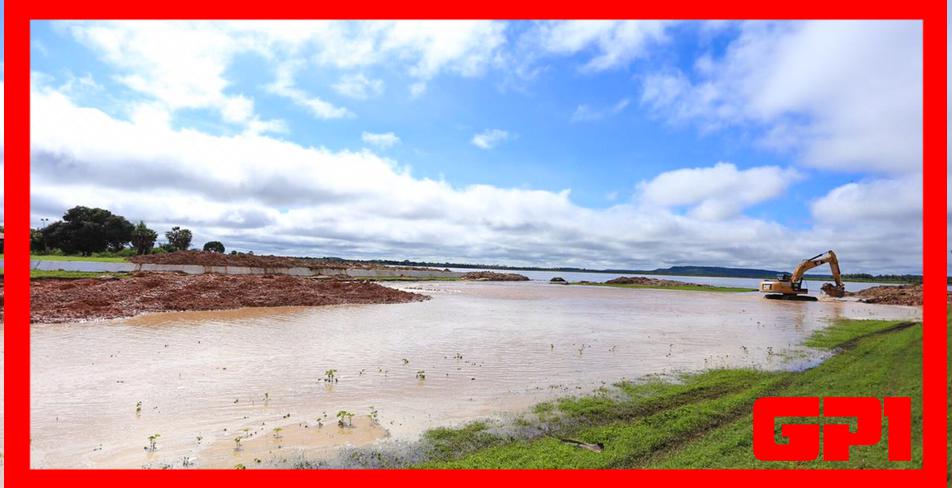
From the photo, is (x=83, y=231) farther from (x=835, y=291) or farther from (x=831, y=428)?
(x=835, y=291)

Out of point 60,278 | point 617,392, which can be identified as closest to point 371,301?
point 60,278

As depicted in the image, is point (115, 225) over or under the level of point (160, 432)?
over

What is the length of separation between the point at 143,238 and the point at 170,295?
97.3 metres

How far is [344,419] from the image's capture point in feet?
32.7

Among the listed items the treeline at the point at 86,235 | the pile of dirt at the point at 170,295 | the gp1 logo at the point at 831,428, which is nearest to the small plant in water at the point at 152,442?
the gp1 logo at the point at 831,428

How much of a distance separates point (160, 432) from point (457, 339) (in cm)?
1301

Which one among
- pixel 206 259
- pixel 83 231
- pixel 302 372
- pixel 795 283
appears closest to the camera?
pixel 302 372

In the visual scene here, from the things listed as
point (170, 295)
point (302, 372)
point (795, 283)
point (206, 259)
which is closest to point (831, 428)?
point (302, 372)

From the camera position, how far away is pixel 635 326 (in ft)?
87.5

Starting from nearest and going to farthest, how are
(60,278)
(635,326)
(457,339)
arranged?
(457,339), (635,326), (60,278)

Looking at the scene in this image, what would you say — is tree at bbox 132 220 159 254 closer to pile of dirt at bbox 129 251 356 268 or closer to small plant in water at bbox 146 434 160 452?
pile of dirt at bbox 129 251 356 268

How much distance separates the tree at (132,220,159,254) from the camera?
342ft

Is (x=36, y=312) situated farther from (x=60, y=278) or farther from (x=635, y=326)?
(x=635, y=326)

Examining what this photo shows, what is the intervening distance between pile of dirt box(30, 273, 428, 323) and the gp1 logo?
29179mm
